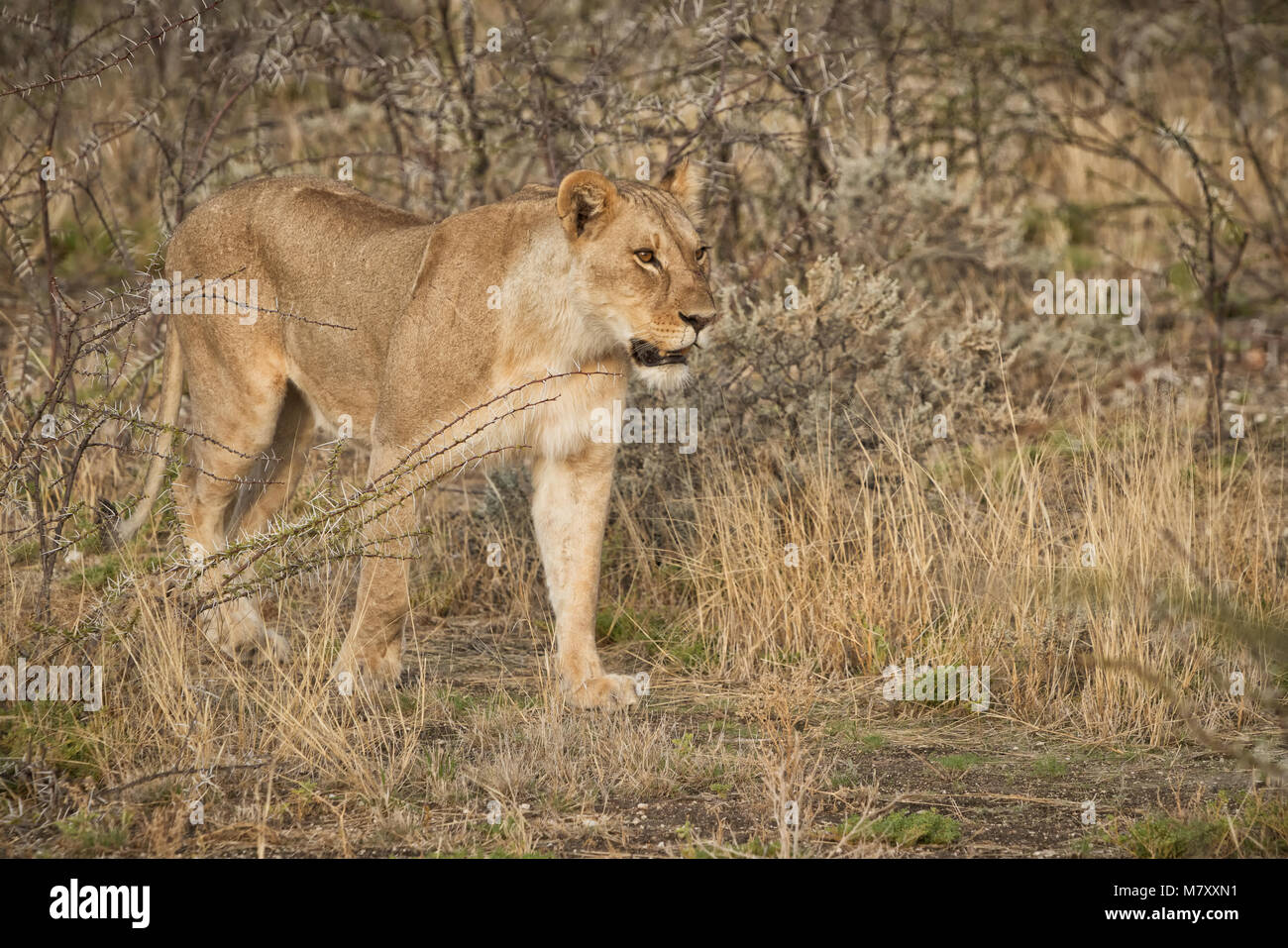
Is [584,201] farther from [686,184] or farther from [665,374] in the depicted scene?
[686,184]

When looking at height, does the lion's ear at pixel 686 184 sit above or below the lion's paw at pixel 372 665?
above

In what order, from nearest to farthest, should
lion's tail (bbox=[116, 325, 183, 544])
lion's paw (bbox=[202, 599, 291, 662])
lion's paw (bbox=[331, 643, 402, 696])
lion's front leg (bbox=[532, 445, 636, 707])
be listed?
lion's paw (bbox=[331, 643, 402, 696]) < lion's front leg (bbox=[532, 445, 636, 707]) < lion's paw (bbox=[202, 599, 291, 662]) < lion's tail (bbox=[116, 325, 183, 544])

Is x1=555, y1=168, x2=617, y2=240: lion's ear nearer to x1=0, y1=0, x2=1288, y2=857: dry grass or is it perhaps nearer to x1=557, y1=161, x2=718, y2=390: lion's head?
x1=557, y1=161, x2=718, y2=390: lion's head

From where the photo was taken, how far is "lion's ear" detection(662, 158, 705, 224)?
528 centimetres

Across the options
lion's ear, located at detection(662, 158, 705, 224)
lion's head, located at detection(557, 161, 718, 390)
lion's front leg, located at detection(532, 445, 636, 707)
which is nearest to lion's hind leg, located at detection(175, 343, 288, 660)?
lion's front leg, located at detection(532, 445, 636, 707)

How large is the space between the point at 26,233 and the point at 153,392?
292 cm

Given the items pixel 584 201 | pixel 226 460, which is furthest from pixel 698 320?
pixel 226 460

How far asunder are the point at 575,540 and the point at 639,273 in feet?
3.18

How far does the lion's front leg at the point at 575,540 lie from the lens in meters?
5.09

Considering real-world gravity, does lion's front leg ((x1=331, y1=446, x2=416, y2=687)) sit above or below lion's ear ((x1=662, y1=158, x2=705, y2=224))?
below

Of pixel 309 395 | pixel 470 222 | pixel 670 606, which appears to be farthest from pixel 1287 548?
pixel 309 395

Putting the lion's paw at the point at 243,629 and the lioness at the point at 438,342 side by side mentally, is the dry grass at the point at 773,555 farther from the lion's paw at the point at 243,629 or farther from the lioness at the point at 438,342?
the lioness at the point at 438,342

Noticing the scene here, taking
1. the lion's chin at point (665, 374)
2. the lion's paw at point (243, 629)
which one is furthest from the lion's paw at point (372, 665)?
the lion's chin at point (665, 374)

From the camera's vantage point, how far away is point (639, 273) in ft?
15.5
